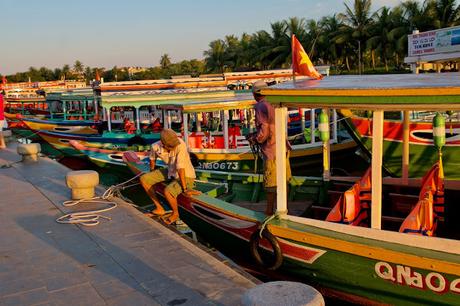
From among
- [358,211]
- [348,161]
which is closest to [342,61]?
[348,161]

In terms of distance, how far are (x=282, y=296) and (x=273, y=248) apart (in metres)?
2.07

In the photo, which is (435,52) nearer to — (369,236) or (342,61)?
(369,236)

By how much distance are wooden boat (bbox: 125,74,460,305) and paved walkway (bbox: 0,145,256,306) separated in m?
0.59

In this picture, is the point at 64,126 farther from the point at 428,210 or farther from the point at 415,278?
the point at 415,278

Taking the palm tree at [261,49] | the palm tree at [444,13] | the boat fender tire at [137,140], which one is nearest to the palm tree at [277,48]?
the palm tree at [261,49]

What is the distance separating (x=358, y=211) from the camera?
5781 mm

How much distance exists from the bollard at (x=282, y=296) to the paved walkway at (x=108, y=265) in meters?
1.02

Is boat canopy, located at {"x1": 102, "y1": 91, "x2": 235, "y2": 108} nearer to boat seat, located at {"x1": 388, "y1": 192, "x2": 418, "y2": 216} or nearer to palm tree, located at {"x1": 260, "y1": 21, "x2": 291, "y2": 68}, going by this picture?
boat seat, located at {"x1": 388, "y1": 192, "x2": 418, "y2": 216}

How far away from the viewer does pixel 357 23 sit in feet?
124

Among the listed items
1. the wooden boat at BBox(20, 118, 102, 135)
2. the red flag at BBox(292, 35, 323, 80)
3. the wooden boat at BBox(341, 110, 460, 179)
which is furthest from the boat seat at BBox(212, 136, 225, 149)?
the wooden boat at BBox(20, 118, 102, 135)

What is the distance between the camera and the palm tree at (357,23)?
3700 centimetres

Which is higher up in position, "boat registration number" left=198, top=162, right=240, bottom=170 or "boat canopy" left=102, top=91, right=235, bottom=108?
"boat canopy" left=102, top=91, right=235, bottom=108

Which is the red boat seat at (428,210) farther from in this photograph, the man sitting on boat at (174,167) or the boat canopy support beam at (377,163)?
the man sitting on boat at (174,167)

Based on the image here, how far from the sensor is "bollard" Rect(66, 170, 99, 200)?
7.72 metres
